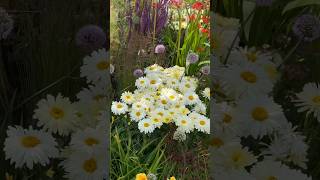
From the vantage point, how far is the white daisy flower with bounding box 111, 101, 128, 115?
6.72 ft

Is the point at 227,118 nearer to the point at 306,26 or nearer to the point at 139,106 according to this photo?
the point at 306,26

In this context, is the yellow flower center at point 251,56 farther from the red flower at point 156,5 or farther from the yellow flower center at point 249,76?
the red flower at point 156,5

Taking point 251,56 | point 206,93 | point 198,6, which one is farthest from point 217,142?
point 198,6

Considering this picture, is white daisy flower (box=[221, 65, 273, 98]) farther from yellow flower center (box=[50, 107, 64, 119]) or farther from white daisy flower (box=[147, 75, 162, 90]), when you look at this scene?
white daisy flower (box=[147, 75, 162, 90])

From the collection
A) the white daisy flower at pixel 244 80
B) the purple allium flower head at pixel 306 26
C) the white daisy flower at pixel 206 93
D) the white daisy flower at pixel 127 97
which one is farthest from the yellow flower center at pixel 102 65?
the white daisy flower at pixel 206 93

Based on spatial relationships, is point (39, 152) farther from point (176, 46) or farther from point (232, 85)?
point (176, 46)

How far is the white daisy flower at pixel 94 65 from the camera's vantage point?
36.1 inches

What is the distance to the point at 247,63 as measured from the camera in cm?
91

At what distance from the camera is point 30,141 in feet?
3.10

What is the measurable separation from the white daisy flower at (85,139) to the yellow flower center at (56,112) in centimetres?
5

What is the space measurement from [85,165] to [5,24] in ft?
1.03

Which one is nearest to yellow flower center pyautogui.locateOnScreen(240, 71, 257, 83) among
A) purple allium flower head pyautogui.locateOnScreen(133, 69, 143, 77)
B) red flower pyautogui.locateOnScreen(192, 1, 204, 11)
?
purple allium flower head pyautogui.locateOnScreen(133, 69, 143, 77)

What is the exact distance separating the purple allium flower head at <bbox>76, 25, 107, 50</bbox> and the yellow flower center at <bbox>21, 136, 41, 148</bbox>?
0.21 metres

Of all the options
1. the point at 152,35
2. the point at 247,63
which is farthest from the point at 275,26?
the point at 152,35
